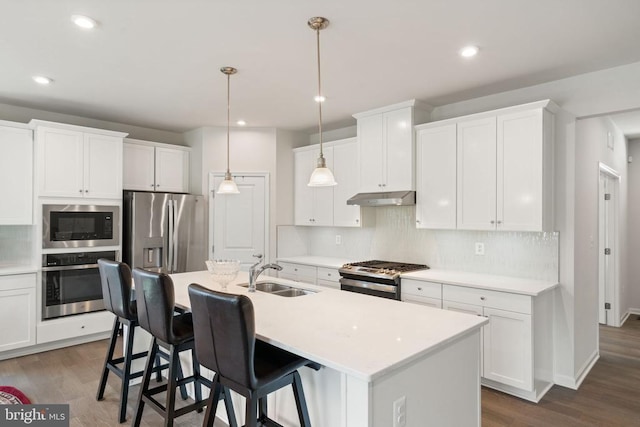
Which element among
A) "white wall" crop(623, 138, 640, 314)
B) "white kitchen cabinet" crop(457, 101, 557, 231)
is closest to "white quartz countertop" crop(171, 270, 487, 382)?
"white kitchen cabinet" crop(457, 101, 557, 231)

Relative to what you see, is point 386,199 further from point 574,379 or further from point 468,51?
point 574,379

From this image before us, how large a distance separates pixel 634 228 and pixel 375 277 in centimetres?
434

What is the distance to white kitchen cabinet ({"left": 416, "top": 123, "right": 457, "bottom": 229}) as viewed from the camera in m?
3.59

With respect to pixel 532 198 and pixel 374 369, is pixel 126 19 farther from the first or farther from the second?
pixel 532 198

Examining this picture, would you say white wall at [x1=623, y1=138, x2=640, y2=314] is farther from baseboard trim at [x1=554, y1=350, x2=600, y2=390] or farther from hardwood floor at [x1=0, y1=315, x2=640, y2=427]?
baseboard trim at [x1=554, y1=350, x2=600, y2=390]

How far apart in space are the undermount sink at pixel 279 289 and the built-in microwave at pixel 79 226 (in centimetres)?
213

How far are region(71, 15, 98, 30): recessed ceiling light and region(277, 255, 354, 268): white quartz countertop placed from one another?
3.08 m

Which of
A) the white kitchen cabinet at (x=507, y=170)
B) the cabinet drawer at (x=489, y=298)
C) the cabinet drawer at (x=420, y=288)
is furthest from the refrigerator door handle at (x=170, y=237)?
the white kitchen cabinet at (x=507, y=170)

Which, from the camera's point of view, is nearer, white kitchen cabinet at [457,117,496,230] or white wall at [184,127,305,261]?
white kitchen cabinet at [457,117,496,230]

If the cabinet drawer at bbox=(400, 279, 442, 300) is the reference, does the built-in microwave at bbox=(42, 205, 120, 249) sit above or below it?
above

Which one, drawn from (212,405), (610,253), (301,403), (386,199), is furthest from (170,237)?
(610,253)

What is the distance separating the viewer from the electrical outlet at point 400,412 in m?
1.53

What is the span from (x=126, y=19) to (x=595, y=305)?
4661mm

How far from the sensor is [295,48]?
8.79 feet
